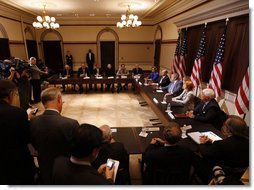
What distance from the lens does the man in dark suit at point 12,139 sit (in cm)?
170

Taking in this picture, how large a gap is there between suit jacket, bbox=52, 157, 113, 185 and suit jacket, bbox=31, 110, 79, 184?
41 cm

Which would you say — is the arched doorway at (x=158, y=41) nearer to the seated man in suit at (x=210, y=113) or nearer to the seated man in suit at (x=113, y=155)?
the seated man in suit at (x=210, y=113)

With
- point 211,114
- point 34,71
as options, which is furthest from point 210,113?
point 34,71

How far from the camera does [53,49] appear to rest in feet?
36.8

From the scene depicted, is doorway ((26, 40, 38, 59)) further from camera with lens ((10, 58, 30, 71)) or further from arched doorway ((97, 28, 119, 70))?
camera with lens ((10, 58, 30, 71))

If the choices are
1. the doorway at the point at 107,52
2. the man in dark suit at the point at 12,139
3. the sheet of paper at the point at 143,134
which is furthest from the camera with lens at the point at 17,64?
the doorway at the point at 107,52

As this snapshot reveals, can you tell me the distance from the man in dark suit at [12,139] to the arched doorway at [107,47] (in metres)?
9.88

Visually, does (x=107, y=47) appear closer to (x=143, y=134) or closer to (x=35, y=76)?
(x=35, y=76)

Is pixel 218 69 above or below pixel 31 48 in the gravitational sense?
below

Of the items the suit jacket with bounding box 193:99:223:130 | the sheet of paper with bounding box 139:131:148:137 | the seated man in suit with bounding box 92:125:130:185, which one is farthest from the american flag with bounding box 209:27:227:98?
the seated man in suit with bounding box 92:125:130:185

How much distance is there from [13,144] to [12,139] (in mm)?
60

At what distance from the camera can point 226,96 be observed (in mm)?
4289

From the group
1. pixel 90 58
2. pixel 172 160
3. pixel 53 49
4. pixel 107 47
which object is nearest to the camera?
pixel 172 160

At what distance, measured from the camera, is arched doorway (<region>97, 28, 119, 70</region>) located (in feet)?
36.7
